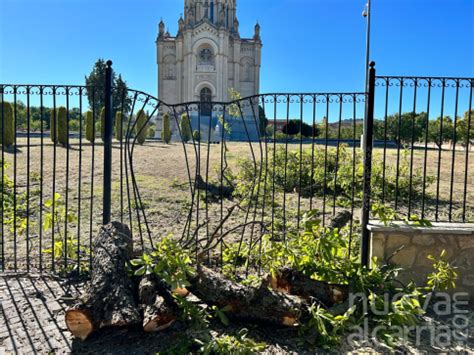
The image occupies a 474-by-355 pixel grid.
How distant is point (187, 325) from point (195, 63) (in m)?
46.1

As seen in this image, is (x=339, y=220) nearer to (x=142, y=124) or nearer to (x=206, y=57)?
(x=142, y=124)

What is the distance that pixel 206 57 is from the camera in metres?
47.4

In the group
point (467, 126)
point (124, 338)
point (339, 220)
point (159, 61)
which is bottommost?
point (124, 338)

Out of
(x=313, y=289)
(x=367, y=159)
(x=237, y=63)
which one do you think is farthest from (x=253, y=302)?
(x=237, y=63)

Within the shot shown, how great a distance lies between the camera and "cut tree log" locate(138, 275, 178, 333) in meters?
2.51

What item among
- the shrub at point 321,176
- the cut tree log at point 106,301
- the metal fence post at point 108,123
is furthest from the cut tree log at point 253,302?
the shrub at point 321,176

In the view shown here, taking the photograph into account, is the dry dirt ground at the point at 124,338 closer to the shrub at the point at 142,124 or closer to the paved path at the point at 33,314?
the paved path at the point at 33,314

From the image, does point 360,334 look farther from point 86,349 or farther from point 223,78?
point 223,78

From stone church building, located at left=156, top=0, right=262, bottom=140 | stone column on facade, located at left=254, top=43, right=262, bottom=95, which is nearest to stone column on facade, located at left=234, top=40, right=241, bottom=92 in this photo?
stone church building, located at left=156, top=0, right=262, bottom=140

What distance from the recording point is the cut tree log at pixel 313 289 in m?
2.94

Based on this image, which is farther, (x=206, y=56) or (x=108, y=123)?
(x=206, y=56)

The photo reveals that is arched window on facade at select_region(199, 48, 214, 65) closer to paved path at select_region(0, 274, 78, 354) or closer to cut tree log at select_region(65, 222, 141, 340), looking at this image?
paved path at select_region(0, 274, 78, 354)

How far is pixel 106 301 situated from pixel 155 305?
0.34m

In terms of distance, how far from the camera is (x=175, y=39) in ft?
157
